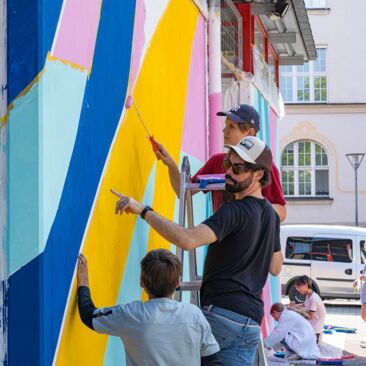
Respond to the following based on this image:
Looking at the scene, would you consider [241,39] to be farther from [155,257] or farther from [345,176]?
[345,176]

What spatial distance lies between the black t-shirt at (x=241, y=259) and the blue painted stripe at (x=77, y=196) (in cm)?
68

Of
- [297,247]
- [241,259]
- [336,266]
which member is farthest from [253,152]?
[297,247]

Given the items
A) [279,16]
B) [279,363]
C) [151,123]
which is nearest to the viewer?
[151,123]

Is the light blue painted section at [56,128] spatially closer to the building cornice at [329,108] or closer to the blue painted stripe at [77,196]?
the blue painted stripe at [77,196]

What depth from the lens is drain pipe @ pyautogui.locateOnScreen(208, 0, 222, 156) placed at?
7.76 m

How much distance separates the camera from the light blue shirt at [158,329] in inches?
158

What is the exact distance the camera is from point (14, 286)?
3.79 m

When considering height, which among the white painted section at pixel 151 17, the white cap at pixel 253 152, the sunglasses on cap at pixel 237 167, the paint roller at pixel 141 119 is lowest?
the sunglasses on cap at pixel 237 167

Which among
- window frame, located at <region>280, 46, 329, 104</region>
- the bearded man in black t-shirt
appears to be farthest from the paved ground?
window frame, located at <region>280, 46, 329, 104</region>

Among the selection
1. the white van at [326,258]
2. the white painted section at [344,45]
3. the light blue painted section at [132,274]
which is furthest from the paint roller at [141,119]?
the white painted section at [344,45]

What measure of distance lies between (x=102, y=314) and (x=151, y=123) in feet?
6.00

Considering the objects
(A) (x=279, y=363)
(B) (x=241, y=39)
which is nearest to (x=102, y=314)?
(B) (x=241, y=39)

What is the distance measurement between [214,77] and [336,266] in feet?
49.6

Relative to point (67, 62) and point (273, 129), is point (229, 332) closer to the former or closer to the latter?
point (67, 62)
